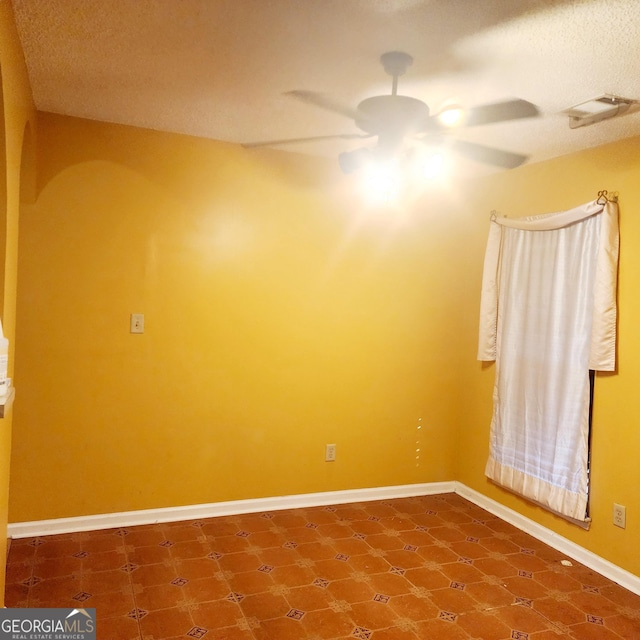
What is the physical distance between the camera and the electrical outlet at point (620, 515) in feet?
9.53

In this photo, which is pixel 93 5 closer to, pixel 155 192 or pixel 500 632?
pixel 155 192

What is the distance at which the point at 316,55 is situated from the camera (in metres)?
2.18

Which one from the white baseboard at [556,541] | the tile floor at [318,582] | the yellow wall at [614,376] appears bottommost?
the tile floor at [318,582]

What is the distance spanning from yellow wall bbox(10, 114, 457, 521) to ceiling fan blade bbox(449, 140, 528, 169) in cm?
133

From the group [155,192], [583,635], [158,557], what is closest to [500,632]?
[583,635]

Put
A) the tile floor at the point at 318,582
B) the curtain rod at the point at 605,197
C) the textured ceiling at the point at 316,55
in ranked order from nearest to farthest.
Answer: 1. the textured ceiling at the point at 316,55
2. the tile floor at the point at 318,582
3. the curtain rod at the point at 605,197

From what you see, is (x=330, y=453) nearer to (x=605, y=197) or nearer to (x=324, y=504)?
(x=324, y=504)

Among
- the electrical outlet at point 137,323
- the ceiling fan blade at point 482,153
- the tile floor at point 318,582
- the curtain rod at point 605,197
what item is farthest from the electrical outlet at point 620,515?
the electrical outlet at point 137,323

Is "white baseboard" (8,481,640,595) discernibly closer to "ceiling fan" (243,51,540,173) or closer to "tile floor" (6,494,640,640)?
"tile floor" (6,494,640,640)

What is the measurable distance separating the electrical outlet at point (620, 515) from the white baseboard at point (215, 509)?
1.39 meters

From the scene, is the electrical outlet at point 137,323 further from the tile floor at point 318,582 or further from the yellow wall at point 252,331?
the tile floor at point 318,582

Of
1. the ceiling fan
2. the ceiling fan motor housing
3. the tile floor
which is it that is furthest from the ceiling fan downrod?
the tile floor

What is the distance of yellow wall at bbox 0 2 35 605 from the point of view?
6.20ft

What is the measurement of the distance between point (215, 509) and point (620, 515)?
2.36 m
